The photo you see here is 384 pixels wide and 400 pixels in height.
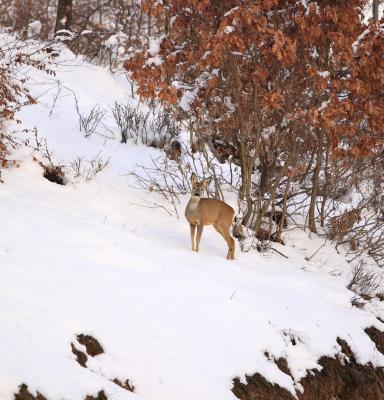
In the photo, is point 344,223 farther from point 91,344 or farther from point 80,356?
point 80,356

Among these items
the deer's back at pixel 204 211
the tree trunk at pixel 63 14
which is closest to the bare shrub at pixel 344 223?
the deer's back at pixel 204 211

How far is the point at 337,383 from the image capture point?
678cm

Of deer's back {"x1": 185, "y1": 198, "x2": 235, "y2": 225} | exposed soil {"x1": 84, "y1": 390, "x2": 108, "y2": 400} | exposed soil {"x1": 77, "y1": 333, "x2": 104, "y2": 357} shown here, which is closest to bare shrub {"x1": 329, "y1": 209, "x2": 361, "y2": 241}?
deer's back {"x1": 185, "y1": 198, "x2": 235, "y2": 225}

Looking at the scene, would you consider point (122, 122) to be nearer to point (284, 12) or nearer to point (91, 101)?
point (91, 101)

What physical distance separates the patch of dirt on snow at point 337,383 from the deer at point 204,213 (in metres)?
2.35

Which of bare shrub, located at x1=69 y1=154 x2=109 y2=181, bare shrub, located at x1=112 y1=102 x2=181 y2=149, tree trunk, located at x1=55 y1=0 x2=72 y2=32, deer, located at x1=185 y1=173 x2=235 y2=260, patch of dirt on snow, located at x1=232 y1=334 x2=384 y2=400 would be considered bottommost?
patch of dirt on snow, located at x1=232 y1=334 x2=384 y2=400

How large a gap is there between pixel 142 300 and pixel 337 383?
2.48 m

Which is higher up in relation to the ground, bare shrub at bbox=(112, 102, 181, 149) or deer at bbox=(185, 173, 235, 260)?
bare shrub at bbox=(112, 102, 181, 149)

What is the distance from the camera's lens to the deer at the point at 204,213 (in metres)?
8.45

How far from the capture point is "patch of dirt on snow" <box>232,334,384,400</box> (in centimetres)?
593

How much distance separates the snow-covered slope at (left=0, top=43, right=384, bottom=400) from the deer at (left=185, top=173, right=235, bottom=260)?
1.20ft

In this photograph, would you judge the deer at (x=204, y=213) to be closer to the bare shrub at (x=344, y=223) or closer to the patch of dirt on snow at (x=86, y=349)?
the bare shrub at (x=344, y=223)

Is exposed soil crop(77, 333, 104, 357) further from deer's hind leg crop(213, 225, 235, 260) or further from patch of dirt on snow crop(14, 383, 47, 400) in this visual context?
deer's hind leg crop(213, 225, 235, 260)

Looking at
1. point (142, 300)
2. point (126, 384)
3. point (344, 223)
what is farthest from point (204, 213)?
point (126, 384)
